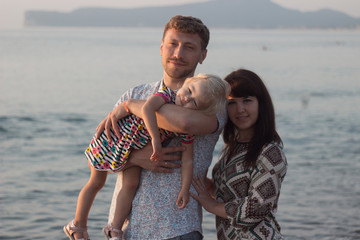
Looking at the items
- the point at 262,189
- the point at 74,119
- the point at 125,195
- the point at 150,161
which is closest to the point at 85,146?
the point at 74,119

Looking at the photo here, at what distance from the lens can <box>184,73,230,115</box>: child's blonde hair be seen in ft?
9.45

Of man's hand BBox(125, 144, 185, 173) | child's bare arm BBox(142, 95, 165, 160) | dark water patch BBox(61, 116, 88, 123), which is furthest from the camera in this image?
dark water patch BBox(61, 116, 88, 123)

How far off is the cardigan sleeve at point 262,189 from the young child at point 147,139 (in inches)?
13.0

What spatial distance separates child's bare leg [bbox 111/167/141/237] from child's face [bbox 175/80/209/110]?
1.59ft

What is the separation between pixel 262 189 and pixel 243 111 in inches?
19.2

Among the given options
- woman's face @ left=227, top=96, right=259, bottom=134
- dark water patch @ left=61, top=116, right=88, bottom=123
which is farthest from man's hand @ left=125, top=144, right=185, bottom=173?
dark water patch @ left=61, top=116, right=88, bottom=123

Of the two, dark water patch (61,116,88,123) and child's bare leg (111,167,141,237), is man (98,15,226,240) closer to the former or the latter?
child's bare leg (111,167,141,237)

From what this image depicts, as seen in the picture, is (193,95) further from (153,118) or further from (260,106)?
(260,106)

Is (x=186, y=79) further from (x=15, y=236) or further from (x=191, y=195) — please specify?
(x=15, y=236)

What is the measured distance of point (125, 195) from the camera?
3072 mm

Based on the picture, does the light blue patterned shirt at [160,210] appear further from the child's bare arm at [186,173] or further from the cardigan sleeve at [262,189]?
the cardigan sleeve at [262,189]

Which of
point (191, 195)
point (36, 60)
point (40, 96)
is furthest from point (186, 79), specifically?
point (36, 60)

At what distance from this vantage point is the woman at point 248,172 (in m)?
3.04

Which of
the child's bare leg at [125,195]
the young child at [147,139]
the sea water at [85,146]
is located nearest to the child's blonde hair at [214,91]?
the young child at [147,139]
